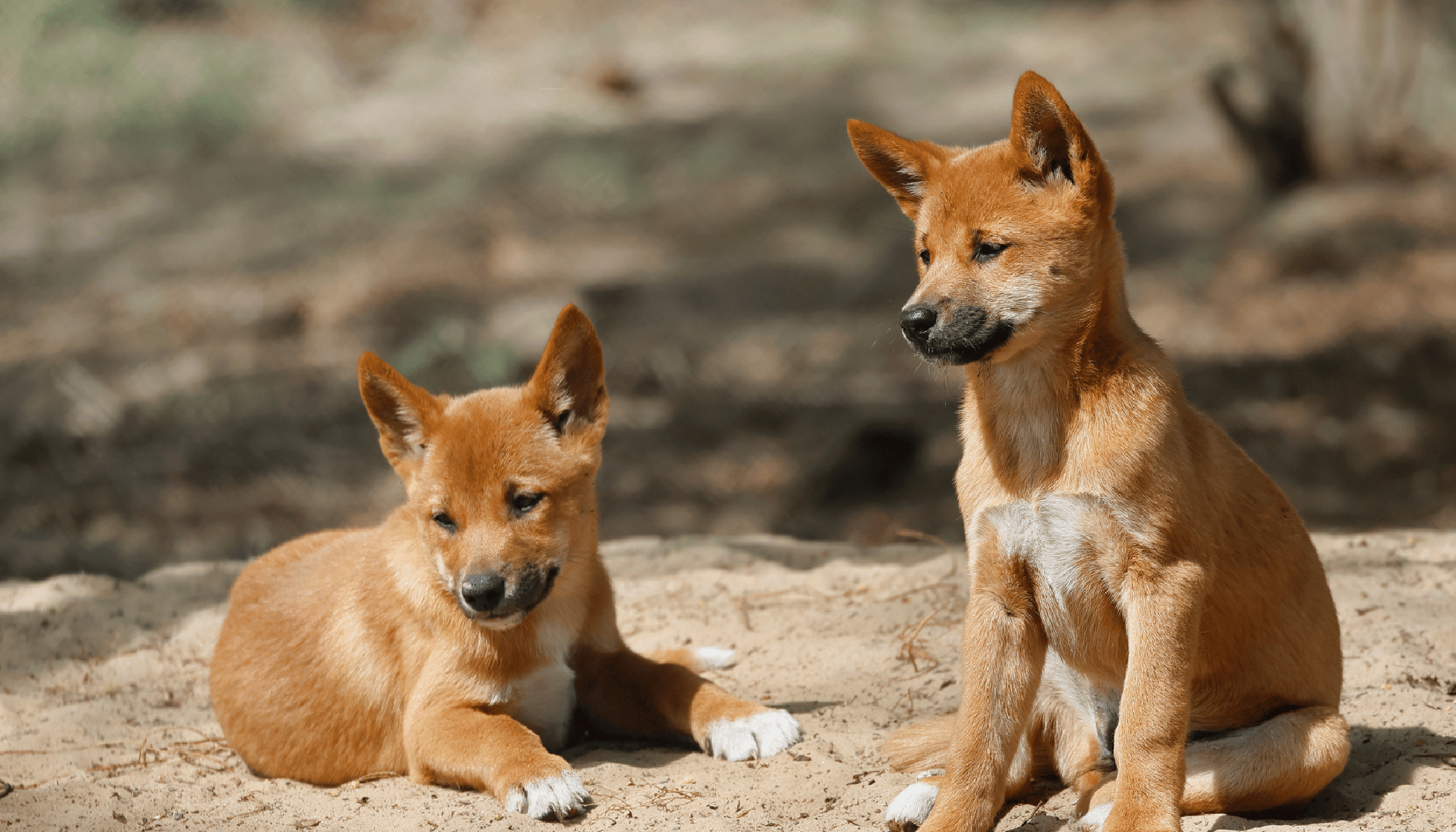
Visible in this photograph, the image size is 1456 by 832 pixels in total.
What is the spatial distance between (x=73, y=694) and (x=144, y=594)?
43.8 inches

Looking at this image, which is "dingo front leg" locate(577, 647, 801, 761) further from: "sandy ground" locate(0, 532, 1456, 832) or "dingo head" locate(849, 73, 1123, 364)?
"dingo head" locate(849, 73, 1123, 364)

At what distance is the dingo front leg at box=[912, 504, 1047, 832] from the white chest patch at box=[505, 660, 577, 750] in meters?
1.63

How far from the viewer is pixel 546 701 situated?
16.2ft

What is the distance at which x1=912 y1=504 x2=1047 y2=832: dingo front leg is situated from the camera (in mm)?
3926

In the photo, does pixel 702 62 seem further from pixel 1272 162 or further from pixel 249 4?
pixel 1272 162

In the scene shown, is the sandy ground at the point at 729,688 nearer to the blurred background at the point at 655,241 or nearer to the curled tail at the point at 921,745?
the curled tail at the point at 921,745

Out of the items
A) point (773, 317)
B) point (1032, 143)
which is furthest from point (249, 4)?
point (1032, 143)

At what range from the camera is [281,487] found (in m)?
11.1

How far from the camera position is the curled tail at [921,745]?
Answer: 4.51 meters

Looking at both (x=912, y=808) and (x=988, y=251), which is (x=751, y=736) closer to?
(x=912, y=808)

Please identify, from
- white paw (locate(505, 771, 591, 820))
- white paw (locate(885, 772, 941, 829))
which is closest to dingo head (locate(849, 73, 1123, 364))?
white paw (locate(885, 772, 941, 829))

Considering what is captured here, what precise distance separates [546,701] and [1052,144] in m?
2.80

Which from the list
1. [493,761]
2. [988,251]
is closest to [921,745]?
[493,761]

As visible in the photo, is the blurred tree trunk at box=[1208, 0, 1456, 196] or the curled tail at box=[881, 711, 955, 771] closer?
the curled tail at box=[881, 711, 955, 771]
